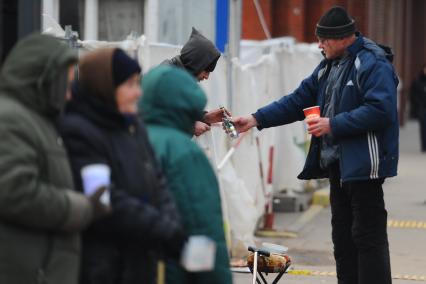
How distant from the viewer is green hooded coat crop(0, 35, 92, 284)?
3.52 m

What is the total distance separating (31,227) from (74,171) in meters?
0.28

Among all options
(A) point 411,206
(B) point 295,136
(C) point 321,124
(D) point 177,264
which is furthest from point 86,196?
(A) point 411,206

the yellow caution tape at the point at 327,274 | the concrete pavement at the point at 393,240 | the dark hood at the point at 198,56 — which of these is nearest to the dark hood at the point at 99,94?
the dark hood at the point at 198,56

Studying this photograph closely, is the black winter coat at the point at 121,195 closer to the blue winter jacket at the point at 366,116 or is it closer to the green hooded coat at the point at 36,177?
the green hooded coat at the point at 36,177

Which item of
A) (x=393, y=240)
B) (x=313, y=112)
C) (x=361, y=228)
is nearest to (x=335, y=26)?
(x=313, y=112)

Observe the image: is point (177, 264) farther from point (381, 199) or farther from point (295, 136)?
point (295, 136)

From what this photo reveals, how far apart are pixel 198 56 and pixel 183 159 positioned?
2.11 meters

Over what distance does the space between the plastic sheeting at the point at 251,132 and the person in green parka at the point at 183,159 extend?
10.1ft

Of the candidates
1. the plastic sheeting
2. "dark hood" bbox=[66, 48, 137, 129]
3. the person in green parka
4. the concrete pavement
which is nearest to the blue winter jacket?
the plastic sheeting

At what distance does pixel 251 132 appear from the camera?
1034 cm

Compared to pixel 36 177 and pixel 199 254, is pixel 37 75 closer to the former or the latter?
pixel 36 177

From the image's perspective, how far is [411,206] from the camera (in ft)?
42.6

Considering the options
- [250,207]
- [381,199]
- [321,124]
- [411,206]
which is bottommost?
[411,206]

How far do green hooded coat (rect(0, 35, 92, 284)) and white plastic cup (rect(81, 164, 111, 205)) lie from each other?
0.19ft
